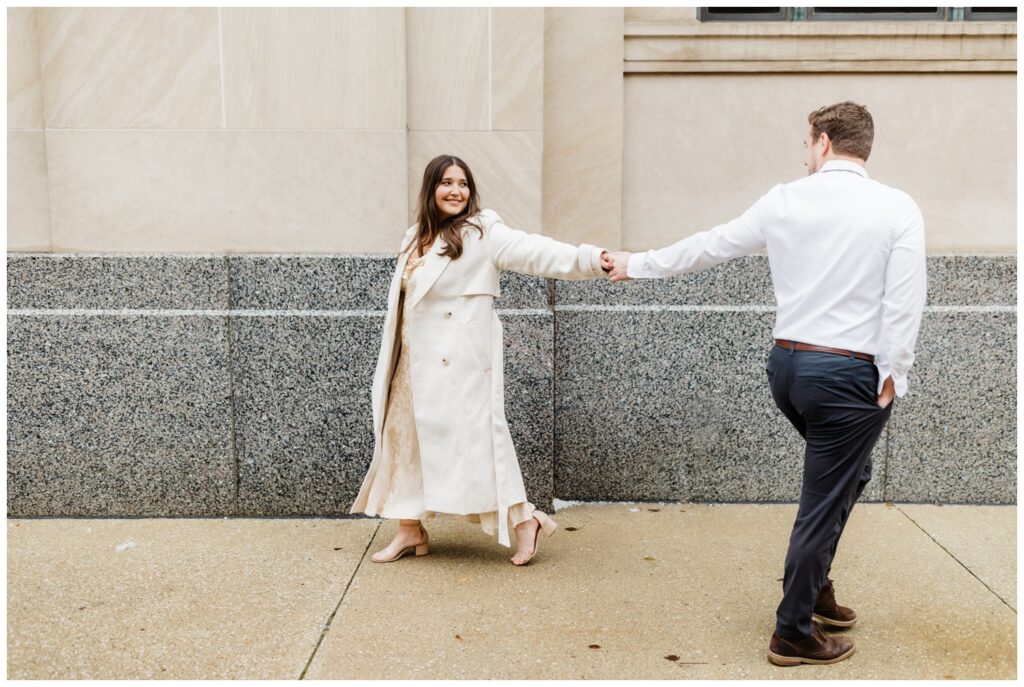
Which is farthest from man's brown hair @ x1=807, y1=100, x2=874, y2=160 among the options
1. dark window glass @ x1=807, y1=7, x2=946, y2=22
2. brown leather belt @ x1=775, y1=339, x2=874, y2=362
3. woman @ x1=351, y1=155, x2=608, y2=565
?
dark window glass @ x1=807, y1=7, x2=946, y2=22

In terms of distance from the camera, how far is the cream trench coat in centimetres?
428

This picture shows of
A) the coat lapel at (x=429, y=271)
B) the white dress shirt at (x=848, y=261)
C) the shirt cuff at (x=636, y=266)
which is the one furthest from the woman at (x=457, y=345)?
the white dress shirt at (x=848, y=261)

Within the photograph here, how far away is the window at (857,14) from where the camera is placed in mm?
5539

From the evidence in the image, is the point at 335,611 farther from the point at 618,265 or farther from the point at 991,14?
the point at 991,14

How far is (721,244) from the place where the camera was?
3383 mm

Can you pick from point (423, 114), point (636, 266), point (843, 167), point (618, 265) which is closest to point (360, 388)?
point (423, 114)

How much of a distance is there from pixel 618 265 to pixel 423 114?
70.0 inches

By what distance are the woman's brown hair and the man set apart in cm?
126

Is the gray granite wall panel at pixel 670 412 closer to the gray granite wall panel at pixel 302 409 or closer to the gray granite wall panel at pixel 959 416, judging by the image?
the gray granite wall panel at pixel 959 416

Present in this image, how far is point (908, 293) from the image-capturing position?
3.09 metres

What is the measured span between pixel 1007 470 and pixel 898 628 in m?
2.23

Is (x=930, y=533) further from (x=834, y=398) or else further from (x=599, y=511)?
(x=834, y=398)

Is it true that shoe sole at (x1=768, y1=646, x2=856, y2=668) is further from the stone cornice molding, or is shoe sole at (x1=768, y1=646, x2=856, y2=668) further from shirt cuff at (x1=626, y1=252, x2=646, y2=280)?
the stone cornice molding

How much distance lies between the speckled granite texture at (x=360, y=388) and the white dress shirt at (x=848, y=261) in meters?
2.03
